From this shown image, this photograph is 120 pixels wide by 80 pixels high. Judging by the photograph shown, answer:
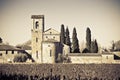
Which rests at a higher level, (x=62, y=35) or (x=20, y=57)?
(x=62, y=35)

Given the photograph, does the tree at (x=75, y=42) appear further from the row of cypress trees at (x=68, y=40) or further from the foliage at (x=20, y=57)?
the foliage at (x=20, y=57)

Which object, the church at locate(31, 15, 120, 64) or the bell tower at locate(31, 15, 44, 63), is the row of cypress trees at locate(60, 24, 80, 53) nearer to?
the church at locate(31, 15, 120, 64)

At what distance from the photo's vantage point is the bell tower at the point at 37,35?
2815cm

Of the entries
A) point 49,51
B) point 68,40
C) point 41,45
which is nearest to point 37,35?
point 41,45

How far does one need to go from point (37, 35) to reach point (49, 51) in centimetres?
168

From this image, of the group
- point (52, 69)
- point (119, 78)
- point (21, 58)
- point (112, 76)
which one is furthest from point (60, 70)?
point (21, 58)

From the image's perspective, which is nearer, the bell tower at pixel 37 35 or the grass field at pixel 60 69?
the grass field at pixel 60 69

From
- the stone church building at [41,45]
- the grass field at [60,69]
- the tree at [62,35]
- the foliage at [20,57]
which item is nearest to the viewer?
the grass field at [60,69]

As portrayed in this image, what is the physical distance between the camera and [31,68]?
20.4 meters

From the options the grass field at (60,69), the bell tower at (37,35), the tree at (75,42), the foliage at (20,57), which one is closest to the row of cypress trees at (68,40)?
the tree at (75,42)

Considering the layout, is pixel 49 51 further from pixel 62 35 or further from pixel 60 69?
pixel 60 69

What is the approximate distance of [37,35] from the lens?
2908 centimetres

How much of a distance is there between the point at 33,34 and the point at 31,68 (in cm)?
856

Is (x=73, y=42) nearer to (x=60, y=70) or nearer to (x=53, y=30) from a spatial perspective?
(x=53, y=30)
